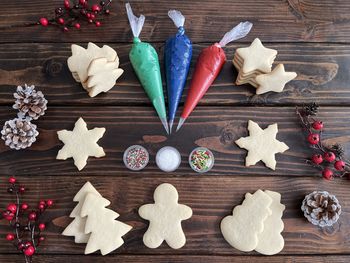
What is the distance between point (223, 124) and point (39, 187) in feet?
2.25

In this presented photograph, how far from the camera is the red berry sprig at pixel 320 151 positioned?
129 cm

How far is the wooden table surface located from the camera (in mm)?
1299

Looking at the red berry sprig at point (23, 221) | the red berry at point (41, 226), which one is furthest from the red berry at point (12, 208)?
the red berry at point (41, 226)

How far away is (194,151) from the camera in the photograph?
1328mm

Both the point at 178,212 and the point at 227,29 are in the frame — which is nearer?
the point at 178,212

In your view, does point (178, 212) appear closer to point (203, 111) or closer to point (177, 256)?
point (177, 256)

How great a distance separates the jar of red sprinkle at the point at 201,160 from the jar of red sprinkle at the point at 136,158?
0.16m

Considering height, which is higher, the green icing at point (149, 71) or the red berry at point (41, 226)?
the green icing at point (149, 71)

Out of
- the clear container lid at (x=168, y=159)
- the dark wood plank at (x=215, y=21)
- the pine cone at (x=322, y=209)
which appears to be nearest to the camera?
the pine cone at (x=322, y=209)

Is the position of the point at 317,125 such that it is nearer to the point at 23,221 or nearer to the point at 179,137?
the point at 179,137

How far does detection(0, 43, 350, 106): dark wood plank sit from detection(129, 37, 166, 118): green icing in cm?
5

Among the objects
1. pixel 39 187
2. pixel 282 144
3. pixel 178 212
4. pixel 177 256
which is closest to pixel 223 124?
pixel 282 144

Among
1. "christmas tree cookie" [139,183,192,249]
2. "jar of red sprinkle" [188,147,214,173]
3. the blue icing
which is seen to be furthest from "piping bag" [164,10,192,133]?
"christmas tree cookie" [139,183,192,249]

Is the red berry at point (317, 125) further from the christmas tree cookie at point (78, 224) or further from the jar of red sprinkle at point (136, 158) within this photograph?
the christmas tree cookie at point (78, 224)
